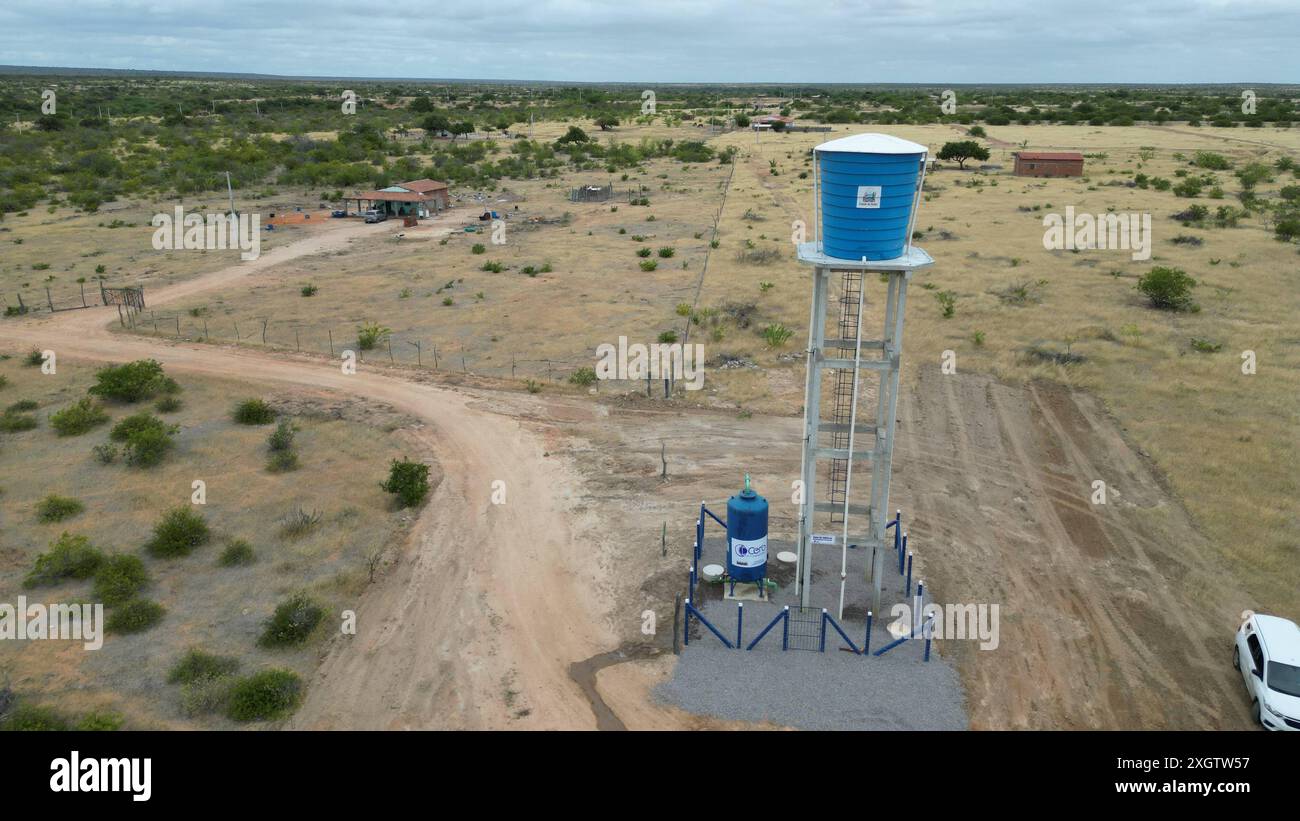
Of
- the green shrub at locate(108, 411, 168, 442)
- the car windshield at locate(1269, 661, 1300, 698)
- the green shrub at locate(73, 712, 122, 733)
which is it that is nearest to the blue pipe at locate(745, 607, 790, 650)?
the car windshield at locate(1269, 661, 1300, 698)

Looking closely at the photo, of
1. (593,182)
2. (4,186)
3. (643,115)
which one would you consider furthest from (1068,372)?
(643,115)

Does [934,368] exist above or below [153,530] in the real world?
above

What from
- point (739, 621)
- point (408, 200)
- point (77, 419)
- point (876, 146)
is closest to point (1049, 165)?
point (408, 200)

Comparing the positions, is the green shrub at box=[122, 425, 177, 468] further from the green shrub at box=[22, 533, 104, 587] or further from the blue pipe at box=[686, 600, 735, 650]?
the blue pipe at box=[686, 600, 735, 650]

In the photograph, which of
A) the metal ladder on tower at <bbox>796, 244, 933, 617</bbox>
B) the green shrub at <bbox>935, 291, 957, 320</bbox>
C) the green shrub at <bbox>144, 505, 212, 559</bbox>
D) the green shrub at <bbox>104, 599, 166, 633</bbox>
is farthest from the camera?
the green shrub at <bbox>935, 291, 957, 320</bbox>

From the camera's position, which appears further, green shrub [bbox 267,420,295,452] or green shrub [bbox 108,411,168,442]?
green shrub [bbox 108,411,168,442]

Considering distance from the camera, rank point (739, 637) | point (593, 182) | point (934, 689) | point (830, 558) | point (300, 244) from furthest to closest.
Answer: point (593, 182)
point (300, 244)
point (830, 558)
point (739, 637)
point (934, 689)
